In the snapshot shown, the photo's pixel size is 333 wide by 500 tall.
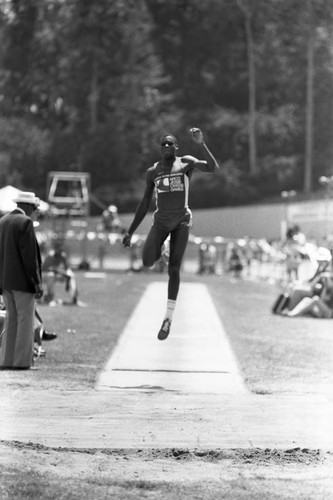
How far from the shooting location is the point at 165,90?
86250mm

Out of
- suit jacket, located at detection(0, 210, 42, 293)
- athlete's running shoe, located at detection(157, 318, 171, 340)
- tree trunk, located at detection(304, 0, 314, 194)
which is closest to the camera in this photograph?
athlete's running shoe, located at detection(157, 318, 171, 340)

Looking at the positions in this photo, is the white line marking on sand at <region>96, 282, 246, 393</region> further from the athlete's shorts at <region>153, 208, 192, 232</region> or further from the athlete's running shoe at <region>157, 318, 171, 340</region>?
the athlete's shorts at <region>153, 208, 192, 232</region>

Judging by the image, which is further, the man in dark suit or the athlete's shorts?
the man in dark suit

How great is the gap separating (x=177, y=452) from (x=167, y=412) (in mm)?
2064

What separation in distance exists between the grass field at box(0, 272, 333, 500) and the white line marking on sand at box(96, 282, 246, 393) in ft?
0.71

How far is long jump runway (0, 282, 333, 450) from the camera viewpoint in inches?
422

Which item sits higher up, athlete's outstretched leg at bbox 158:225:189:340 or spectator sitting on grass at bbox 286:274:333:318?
athlete's outstretched leg at bbox 158:225:189:340

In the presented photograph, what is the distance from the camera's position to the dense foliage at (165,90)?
78.4m

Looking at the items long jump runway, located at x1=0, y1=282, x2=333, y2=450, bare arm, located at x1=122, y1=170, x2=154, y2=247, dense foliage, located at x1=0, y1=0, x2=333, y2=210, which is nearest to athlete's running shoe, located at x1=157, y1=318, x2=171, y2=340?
long jump runway, located at x1=0, y1=282, x2=333, y2=450

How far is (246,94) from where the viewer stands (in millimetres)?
85750

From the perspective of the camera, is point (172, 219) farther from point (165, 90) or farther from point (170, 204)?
point (165, 90)

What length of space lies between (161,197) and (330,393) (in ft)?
8.03

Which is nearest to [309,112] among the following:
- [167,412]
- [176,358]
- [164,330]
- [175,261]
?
[176,358]

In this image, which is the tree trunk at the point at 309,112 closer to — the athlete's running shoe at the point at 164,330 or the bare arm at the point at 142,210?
the bare arm at the point at 142,210
